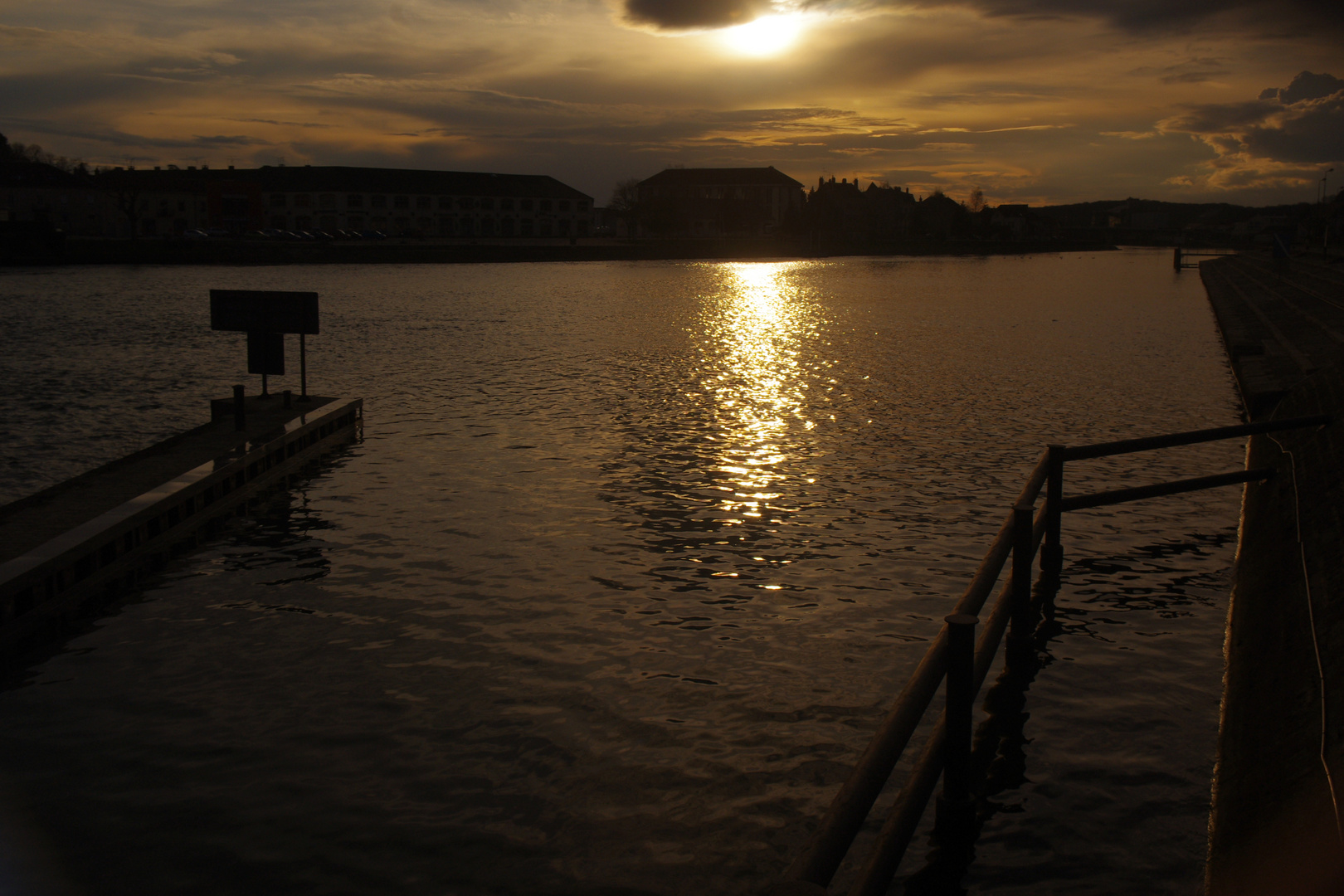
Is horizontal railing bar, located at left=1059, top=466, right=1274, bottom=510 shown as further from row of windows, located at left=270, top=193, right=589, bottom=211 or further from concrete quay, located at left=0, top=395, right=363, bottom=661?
row of windows, located at left=270, top=193, right=589, bottom=211

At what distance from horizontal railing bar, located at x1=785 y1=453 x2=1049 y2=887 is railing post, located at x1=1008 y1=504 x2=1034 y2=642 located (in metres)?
2.27

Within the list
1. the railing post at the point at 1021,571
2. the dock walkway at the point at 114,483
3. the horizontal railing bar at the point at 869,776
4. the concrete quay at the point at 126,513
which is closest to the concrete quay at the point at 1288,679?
the railing post at the point at 1021,571

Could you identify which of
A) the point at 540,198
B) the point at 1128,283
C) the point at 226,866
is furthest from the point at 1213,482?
the point at 540,198

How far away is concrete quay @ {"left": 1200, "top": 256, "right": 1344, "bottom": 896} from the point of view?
241 inches

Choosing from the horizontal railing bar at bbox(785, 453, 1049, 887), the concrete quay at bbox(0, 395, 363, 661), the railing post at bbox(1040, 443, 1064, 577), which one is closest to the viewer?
the horizontal railing bar at bbox(785, 453, 1049, 887)

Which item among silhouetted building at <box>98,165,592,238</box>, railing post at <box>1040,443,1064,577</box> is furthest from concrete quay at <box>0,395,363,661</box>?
silhouetted building at <box>98,165,592,238</box>

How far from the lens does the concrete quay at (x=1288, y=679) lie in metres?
6.12

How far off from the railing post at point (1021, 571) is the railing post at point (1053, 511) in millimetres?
1817

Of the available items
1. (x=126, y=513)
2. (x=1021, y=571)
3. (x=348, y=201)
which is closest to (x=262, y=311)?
(x=126, y=513)

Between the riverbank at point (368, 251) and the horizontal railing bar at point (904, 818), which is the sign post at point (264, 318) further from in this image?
the riverbank at point (368, 251)

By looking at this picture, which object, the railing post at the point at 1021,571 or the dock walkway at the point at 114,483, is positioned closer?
the railing post at the point at 1021,571

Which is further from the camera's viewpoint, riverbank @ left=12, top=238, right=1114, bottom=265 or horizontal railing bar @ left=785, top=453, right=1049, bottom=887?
riverbank @ left=12, top=238, right=1114, bottom=265

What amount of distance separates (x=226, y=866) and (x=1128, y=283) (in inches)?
3668

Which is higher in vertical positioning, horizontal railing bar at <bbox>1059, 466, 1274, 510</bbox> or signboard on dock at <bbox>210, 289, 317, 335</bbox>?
signboard on dock at <bbox>210, 289, 317, 335</bbox>
